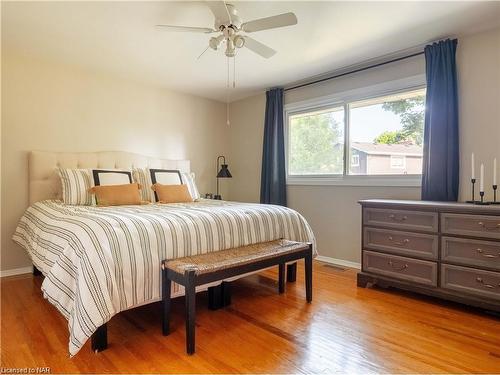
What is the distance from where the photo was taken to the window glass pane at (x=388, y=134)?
3.22 m

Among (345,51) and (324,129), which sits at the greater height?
(345,51)

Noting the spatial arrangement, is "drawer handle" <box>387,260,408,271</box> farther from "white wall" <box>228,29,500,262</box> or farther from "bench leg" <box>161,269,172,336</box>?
"bench leg" <box>161,269,172,336</box>

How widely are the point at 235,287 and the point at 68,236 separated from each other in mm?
1568

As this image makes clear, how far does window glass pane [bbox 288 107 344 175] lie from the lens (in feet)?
12.7

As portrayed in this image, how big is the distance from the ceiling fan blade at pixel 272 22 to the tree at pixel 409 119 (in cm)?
181

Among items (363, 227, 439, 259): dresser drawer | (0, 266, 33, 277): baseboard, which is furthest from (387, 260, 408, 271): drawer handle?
(0, 266, 33, 277): baseboard

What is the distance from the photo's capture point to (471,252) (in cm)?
232

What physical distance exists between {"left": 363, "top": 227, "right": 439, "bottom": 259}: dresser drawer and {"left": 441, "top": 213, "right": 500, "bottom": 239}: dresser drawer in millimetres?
145

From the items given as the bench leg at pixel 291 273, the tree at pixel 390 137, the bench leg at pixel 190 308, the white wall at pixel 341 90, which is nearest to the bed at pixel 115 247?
the bench leg at pixel 190 308

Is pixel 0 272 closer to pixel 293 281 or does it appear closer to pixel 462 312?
pixel 293 281

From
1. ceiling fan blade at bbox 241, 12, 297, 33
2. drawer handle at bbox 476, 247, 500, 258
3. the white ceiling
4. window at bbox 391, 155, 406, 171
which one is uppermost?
the white ceiling

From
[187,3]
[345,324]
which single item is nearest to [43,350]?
[345,324]

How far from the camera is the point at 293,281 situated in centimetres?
308

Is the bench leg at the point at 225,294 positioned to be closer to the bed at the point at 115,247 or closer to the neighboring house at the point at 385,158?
the bed at the point at 115,247
